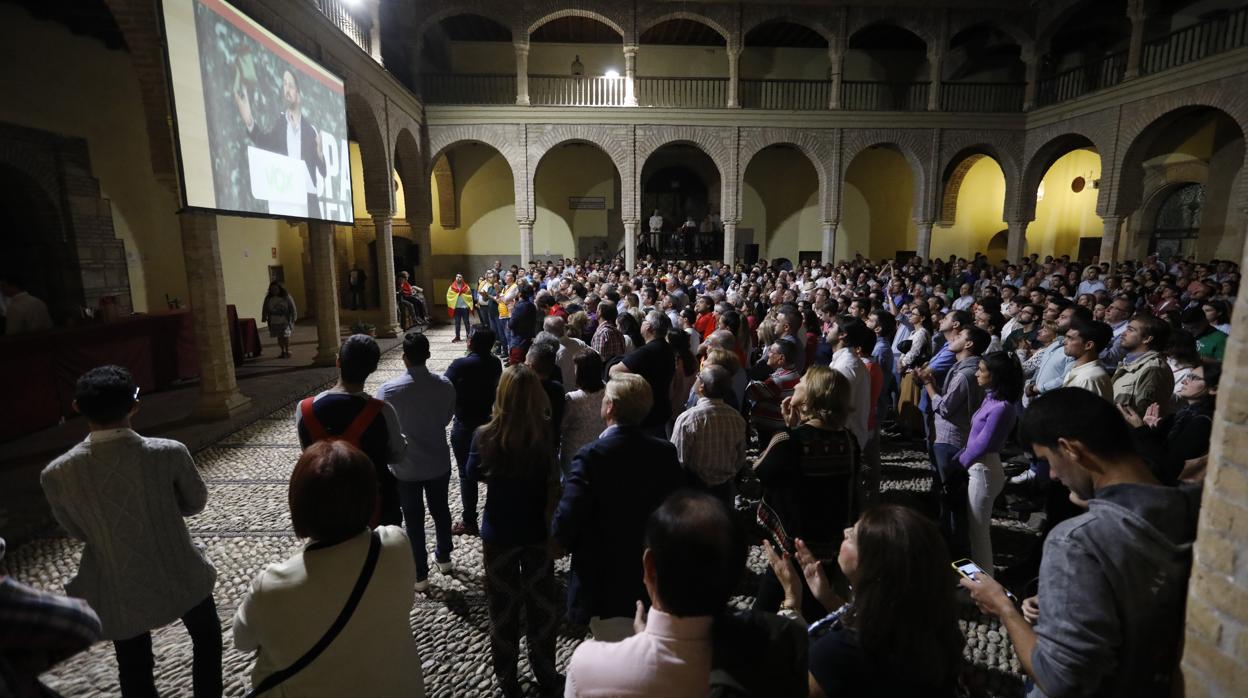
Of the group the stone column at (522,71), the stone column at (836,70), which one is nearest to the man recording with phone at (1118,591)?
the stone column at (522,71)

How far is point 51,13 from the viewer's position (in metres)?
8.16

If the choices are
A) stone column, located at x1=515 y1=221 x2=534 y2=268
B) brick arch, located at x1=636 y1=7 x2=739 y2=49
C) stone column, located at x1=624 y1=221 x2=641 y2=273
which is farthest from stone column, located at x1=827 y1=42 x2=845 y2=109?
stone column, located at x1=515 y1=221 x2=534 y2=268

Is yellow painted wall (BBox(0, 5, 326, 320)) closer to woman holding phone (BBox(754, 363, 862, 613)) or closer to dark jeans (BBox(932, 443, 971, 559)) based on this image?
woman holding phone (BBox(754, 363, 862, 613))

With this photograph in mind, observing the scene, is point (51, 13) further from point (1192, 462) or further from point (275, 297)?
point (1192, 462)

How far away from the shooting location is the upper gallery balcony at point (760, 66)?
57.3ft

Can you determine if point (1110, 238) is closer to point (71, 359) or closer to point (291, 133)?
point (291, 133)

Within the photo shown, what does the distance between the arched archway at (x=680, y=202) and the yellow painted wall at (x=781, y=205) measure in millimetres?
1378

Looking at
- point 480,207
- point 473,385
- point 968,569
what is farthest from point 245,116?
point 480,207

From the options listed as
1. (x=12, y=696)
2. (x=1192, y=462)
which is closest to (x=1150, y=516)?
(x=1192, y=462)

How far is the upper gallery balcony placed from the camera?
1745cm

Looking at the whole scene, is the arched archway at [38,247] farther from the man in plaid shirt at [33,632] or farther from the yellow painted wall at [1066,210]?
the yellow painted wall at [1066,210]

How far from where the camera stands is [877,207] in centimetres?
2108

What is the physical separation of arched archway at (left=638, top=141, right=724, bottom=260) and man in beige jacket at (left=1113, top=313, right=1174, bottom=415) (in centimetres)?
1617

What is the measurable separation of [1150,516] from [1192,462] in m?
1.63
